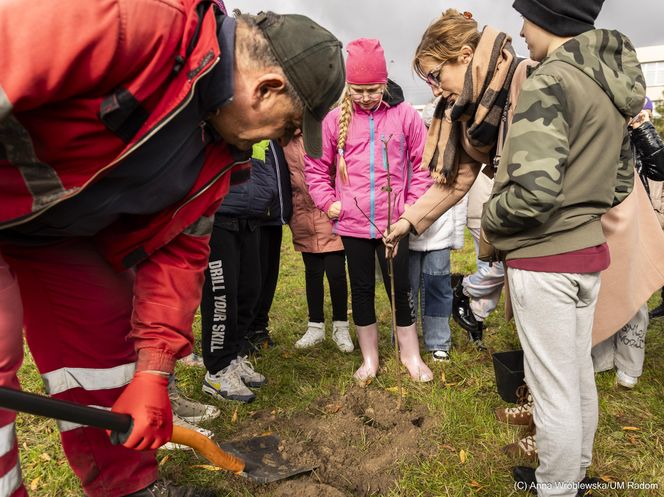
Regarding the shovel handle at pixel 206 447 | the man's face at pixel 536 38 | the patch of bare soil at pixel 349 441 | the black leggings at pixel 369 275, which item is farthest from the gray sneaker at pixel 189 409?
the man's face at pixel 536 38

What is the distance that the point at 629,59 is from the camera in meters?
1.87

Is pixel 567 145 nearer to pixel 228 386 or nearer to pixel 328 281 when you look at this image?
pixel 228 386

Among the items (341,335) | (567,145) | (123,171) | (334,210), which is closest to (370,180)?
(334,210)

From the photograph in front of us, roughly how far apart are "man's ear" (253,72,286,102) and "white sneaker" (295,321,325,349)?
2788 millimetres

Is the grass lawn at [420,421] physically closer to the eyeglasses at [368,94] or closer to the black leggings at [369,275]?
the black leggings at [369,275]

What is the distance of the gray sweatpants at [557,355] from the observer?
1879 millimetres

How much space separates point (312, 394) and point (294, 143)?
5.93 feet

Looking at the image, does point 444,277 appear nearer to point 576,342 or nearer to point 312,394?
point 312,394

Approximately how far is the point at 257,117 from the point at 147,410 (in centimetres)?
98

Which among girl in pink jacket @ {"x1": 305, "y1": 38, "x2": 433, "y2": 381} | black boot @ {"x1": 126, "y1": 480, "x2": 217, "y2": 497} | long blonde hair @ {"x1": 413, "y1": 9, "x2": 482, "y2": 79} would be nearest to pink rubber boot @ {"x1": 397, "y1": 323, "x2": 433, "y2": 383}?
girl in pink jacket @ {"x1": 305, "y1": 38, "x2": 433, "y2": 381}

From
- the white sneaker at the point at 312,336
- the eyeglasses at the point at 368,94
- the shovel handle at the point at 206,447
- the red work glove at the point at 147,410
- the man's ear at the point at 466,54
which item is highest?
the man's ear at the point at 466,54

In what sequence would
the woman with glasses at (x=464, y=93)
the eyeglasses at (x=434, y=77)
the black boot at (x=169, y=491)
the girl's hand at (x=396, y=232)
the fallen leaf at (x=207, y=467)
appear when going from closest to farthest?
the black boot at (x=169, y=491) → the woman with glasses at (x=464, y=93) → the eyeglasses at (x=434, y=77) → the fallen leaf at (x=207, y=467) → the girl's hand at (x=396, y=232)

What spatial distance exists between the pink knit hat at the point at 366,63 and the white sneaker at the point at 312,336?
1.92m

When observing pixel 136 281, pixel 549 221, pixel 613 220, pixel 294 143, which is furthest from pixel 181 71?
pixel 294 143
